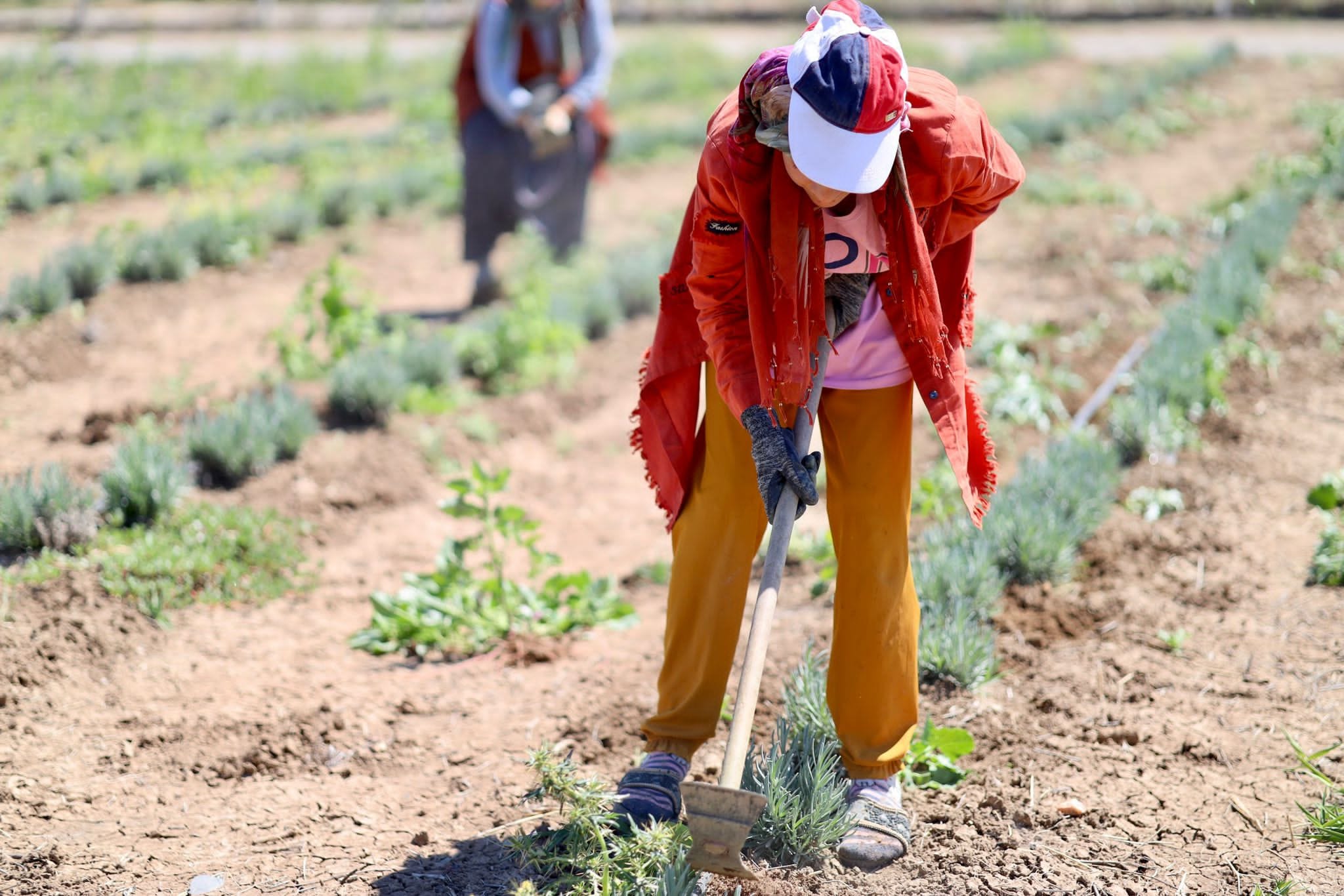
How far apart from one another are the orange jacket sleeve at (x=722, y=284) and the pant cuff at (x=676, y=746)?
0.74 m

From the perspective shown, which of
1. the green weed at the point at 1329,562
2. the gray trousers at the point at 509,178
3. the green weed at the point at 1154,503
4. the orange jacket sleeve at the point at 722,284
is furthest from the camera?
the gray trousers at the point at 509,178

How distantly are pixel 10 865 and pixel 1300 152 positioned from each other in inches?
351

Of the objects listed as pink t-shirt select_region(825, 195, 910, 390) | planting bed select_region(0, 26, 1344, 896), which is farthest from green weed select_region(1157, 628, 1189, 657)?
pink t-shirt select_region(825, 195, 910, 390)

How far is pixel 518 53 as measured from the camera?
656cm

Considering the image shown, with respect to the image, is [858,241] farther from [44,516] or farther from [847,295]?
[44,516]

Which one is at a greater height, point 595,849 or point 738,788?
point 738,788

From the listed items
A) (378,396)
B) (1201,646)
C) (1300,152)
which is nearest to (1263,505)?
(1201,646)

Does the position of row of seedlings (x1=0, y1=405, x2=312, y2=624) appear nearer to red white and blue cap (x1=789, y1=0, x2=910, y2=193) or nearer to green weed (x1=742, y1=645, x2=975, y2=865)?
green weed (x1=742, y1=645, x2=975, y2=865)

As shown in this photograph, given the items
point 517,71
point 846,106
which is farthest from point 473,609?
point 517,71

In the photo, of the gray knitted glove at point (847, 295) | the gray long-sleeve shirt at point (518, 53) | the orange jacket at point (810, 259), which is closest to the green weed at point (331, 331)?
the gray long-sleeve shirt at point (518, 53)

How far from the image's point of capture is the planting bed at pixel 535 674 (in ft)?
9.08

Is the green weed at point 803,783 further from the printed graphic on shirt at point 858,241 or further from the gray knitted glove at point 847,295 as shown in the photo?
the printed graphic on shirt at point 858,241

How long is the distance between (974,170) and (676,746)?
4.48 feet

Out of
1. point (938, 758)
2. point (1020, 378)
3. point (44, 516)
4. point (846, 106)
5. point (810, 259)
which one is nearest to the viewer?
point (846, 106)
